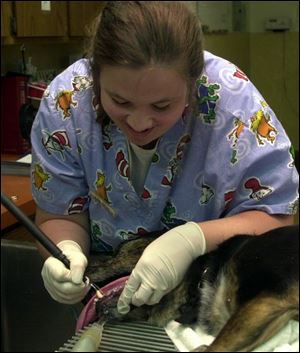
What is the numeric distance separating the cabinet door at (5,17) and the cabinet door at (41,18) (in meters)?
0.03

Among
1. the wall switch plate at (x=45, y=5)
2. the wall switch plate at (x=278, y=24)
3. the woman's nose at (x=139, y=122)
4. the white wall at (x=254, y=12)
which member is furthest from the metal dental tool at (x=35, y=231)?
the wall switch plate at (x=278, y=24)

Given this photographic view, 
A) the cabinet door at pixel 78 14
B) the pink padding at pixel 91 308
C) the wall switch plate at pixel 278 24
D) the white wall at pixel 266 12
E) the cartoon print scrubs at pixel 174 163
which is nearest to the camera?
the pink padding at pixel 91 308

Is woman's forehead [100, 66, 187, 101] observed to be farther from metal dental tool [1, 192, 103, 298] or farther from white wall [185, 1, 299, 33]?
white wall [185, 1, 299, 33]

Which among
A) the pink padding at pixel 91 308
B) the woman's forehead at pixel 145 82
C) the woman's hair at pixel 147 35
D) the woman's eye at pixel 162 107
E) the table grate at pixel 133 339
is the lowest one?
the pink padding at pixel 91 308

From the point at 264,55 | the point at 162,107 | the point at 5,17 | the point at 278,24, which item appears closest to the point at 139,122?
the point at 162,107

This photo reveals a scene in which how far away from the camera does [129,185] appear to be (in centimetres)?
78

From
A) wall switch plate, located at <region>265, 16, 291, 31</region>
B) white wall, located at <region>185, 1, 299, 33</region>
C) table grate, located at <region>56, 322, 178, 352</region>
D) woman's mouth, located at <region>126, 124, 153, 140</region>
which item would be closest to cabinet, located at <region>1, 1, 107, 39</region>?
white wall, located at <region>185, 1, 299, 33</region>

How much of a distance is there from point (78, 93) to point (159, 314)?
39cm

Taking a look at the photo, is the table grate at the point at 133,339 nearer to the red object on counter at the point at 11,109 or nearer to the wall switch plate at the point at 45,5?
the red object on counter at the point at 11,109

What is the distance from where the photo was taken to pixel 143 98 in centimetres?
57

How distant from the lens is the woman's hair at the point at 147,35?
1.72 ft

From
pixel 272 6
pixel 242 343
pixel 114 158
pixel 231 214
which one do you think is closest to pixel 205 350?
pixel 242 343

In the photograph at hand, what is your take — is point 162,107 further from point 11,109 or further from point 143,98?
point 11,109

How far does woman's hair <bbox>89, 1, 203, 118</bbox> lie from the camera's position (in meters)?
0.52
